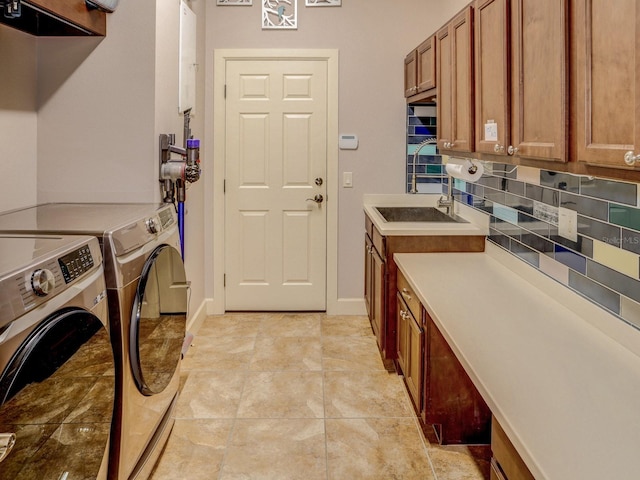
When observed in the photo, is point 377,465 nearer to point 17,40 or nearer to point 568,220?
point 568,220

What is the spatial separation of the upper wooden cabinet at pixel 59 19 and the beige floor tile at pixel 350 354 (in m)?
2.23

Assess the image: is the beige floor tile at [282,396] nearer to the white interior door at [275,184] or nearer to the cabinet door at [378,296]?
the cabinet door at [378,296]

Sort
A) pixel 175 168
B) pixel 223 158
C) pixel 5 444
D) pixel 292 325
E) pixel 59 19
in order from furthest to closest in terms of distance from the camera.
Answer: pixel 223 158 → pixel 292 325 → pixel 175 168 → pixel 59 19 → pixel 5 444

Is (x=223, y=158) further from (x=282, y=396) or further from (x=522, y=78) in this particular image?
(x=522, y=78)

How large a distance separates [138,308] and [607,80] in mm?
1516

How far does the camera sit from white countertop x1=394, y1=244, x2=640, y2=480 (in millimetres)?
1018

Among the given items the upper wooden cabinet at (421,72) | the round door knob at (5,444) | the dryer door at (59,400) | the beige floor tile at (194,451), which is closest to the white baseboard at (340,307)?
the upper wooden cabinet at (421,72)

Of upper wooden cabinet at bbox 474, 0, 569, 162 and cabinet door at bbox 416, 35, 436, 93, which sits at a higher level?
cabinet door at bbox 416, 35, 436, 93

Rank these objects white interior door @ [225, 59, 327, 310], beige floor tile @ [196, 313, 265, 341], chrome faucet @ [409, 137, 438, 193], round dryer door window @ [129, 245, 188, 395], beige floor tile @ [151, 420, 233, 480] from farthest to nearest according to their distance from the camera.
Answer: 1. white interior door @ [225, 59, 327, 310]
2. chrome faucet @ [409, 137, 438, 193]
3. beige floor tile @ [196, 313, 265, 341]
4. beige floor tile @ [151, 420, 233, 480]
5. round dryer door window @ [129, 245, 188, 395]

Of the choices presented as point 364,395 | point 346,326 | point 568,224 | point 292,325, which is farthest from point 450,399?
point 292,325

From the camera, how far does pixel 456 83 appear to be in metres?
2.59

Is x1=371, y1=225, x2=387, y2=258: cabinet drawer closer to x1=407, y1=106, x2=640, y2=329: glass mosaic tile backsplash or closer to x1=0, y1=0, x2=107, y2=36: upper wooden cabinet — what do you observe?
x1=407, y1=106, x2=640, y2=329: glass mosaic tile backsplash

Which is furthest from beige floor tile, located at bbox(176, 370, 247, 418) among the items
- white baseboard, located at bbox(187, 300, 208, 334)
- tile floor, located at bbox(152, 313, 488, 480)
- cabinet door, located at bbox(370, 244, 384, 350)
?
cabinet door, located at bbox(370, 244, 384, 350)

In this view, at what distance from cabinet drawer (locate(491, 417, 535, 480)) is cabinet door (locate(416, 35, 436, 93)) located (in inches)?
90.7
